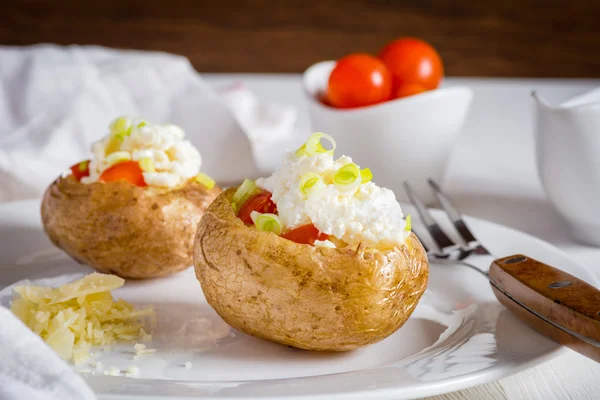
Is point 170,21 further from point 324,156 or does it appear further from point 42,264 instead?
point 324,156

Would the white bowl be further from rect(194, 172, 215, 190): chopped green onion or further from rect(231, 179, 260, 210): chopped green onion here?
rect(231, 179, 260, 210): chopped green onion

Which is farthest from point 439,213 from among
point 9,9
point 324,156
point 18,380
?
point 9,9

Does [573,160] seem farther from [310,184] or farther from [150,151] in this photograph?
[150,151]

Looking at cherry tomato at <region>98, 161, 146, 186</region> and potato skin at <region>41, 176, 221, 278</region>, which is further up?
cherry tomato at <region>98, 161, 146, 186</region>

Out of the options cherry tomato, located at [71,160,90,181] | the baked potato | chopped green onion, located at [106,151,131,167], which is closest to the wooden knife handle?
the baked potato

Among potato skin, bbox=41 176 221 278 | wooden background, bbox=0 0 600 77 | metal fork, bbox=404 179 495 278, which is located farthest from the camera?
wooden background, bbox=0 0 600 77

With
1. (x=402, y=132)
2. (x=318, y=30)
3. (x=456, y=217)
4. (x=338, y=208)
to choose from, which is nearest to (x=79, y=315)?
(x=338, y=208)

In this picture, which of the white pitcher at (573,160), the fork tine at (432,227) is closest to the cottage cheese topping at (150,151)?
the fork tine at (432,227)
